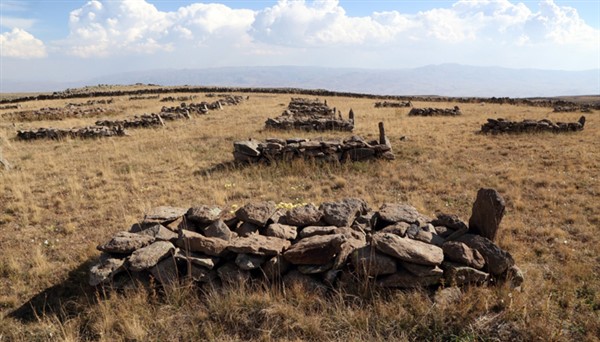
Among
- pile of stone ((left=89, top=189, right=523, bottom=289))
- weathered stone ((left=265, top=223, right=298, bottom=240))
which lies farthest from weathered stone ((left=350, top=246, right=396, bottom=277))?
weathered stone ((left=265, top=223, right=298, bottom=240))

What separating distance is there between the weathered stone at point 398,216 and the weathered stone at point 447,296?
1.55m

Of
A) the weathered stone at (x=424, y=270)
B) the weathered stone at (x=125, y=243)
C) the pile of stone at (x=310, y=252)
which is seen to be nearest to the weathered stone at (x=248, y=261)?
the pile of stone at (x=310, y=252)

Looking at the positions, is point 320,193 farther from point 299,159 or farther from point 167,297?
point 167,297

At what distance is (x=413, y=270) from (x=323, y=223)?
183cm

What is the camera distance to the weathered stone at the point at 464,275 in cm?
471

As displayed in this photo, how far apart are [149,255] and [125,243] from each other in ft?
1.85

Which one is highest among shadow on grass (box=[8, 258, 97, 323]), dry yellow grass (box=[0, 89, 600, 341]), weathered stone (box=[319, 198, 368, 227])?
weathered stone (box=[319, 198, 368, 227])

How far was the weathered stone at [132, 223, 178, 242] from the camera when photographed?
5718mm

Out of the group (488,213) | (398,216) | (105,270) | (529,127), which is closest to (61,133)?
(105,270)

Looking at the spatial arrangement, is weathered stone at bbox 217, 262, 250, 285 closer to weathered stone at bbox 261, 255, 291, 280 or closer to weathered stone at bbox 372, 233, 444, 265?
weathered stone at bbox 261, 255, 291, 280

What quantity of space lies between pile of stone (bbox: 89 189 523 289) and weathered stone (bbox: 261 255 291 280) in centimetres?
1

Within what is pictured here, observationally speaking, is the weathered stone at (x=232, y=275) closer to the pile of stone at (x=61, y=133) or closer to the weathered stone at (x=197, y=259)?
the weathered stone at (x=197, y=259)

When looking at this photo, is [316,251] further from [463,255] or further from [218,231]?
[463,255]

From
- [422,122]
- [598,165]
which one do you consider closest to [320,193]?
[598,165]
